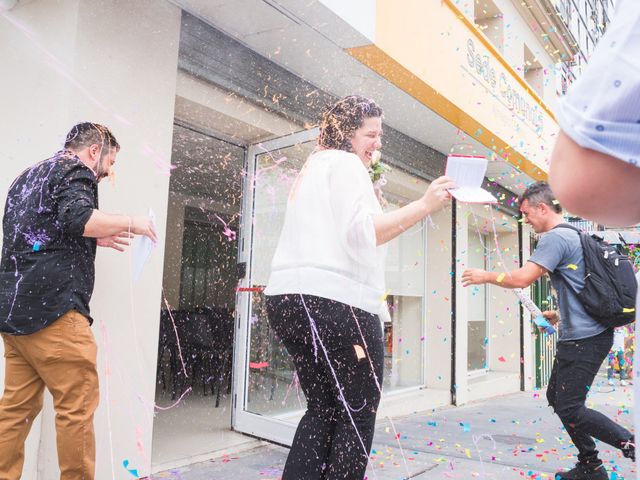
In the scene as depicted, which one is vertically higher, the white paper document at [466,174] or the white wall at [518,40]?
the white wall at [518,40]

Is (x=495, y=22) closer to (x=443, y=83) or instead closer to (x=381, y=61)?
(x=443, y=83)

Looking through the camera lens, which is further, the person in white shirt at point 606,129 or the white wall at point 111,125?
the white wall at point 111,125

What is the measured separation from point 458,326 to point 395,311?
86 centimetres

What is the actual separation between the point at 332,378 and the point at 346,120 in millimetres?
1015

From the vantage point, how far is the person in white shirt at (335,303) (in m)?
1.93

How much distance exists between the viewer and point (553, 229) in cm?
346

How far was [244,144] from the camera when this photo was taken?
469cm

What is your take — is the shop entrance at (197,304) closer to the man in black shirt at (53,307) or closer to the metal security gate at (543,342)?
the man in black shirt at (53,307)

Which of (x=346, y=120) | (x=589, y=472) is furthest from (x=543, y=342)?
(x=346, y=120)

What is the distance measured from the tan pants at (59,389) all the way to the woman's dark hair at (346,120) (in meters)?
1.35

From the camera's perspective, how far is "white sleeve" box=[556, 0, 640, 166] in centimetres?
74

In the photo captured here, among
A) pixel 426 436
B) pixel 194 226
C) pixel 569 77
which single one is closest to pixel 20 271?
pixel 426 436

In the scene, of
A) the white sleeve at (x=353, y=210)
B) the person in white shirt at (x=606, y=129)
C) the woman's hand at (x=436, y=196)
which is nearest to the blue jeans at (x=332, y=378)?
the white sleeve at (x=353, y=210)

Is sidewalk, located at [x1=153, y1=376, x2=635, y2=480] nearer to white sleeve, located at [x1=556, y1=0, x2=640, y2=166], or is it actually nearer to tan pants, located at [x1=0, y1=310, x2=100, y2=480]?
tan pants, located at [x1=0, y1=310, x2=100, y2=480]
